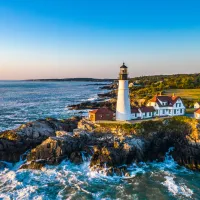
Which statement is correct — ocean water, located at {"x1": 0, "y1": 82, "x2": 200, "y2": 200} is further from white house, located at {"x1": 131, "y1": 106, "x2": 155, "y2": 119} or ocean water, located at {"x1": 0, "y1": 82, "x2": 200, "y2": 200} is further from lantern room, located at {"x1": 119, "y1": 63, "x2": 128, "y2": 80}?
lantern room, located at {"x1": 119, "y1": 63, "x2": 128, "y2": 80}

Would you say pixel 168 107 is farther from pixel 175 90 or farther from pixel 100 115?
pixel 175 90

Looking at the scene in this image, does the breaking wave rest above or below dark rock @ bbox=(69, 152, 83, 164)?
below

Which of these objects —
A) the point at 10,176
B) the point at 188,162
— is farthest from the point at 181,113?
the point at 10,176

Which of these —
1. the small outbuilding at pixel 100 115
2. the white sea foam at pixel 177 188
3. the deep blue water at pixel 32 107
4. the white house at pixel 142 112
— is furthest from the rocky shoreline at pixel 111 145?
the deep blue water at pixel 32 107

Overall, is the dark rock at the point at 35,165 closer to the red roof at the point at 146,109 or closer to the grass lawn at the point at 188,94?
the red roof at the point at 146,109

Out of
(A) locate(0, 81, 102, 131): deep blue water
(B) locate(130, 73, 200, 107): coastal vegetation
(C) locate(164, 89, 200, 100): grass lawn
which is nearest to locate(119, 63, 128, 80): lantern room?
(B) locate(130, 73, 200, 107): coastal vegetation

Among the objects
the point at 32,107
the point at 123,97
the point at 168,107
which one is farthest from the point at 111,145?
the point at 32,107

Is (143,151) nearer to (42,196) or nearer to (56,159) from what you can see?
(56,159)

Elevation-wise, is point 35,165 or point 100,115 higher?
point 100,115
